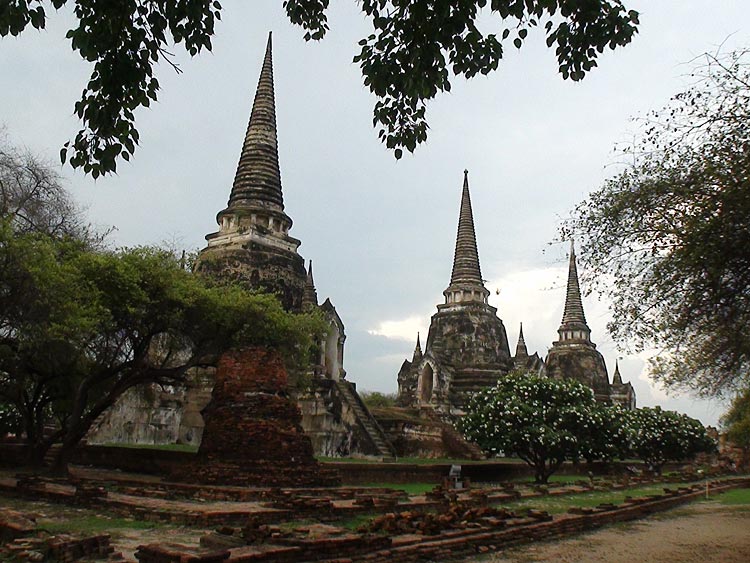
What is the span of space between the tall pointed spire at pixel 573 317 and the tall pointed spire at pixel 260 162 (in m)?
23.1

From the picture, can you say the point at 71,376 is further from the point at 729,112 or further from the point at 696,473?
the point at 696,473

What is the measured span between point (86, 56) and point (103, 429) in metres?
18.1

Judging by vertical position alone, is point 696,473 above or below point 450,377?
below

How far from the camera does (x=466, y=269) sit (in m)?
35.8

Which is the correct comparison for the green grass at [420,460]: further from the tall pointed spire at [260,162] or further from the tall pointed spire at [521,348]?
the tall pointed spire at [521,348]

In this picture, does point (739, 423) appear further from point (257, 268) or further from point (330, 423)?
point (257, 268)

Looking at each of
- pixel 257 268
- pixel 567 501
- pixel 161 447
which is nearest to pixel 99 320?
pixel 161 447

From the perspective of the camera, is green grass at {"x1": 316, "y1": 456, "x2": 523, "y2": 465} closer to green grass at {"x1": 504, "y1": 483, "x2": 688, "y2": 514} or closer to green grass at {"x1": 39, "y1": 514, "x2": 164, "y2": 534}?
green grass at {"x1": 504, "y1": 483, "x2": 688, "y2": 514}

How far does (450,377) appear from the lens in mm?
32281

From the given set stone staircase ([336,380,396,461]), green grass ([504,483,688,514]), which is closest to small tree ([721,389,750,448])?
green grass ([504,483,688,514])

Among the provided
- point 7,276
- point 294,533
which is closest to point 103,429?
point 7,276

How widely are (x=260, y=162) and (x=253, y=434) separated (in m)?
12.6

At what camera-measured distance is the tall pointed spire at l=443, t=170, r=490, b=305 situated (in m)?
35.2

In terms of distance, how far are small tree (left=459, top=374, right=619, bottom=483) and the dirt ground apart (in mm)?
6178
